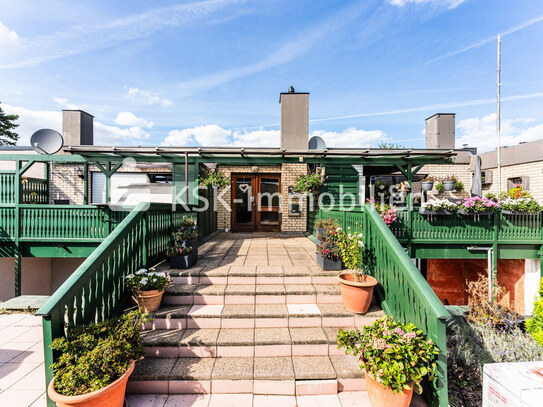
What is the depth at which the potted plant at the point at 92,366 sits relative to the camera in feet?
5.41

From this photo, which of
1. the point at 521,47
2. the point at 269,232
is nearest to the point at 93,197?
the point at 269,232

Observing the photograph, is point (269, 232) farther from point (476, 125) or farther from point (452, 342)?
point (476, 125)

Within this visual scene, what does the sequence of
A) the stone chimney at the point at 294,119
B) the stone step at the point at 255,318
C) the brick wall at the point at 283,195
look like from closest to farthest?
1. the stone step at the point at 255,318
2. the stone chimney at the point at 294,119
3. the brick wall at the point at 283,195

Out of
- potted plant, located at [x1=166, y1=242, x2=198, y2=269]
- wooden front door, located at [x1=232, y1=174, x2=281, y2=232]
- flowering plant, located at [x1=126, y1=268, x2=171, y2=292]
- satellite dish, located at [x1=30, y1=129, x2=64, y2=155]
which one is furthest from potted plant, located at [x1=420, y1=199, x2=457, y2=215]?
satellite dish, located at [x1=30, y1=129, x2=64, y2=155]

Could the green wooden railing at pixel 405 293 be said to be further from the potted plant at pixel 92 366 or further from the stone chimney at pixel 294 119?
the stone chimney at pixel 294 119

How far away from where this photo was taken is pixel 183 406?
192 cm

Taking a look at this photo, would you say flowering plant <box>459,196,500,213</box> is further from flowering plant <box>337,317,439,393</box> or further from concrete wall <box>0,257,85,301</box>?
concrete wall <box>0,257,85,301</box>

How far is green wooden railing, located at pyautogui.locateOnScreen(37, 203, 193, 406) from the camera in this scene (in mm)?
1888

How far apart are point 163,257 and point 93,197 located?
698 cm

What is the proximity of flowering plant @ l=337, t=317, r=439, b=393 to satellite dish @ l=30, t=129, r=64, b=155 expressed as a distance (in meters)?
8.13

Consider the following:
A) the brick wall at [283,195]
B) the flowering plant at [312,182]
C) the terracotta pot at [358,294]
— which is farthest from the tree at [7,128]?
the terracotta pot at [358,294]

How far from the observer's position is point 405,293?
2.33m

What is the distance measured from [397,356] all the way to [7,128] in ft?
89.2

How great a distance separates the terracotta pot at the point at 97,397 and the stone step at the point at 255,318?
82 centimetres
